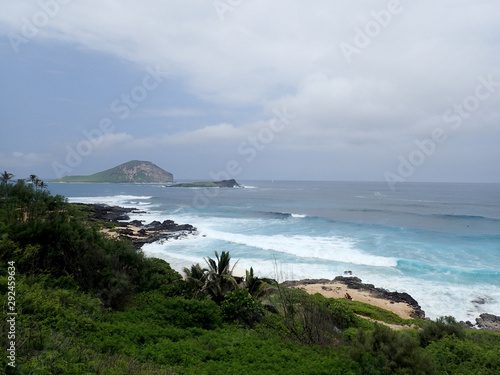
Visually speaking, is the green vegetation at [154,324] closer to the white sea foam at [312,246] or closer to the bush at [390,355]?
the bush at [390,355]

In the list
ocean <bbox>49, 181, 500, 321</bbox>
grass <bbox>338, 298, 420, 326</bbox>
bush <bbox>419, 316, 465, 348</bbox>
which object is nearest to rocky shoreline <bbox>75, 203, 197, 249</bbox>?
ocean <bbox>49, 181, 500, 321</bbox>

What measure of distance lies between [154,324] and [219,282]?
4.91m

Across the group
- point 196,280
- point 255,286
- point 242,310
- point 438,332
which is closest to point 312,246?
point 255,286

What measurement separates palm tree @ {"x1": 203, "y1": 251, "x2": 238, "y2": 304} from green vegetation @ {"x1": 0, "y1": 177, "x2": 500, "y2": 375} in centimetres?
5

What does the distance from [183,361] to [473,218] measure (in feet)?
210

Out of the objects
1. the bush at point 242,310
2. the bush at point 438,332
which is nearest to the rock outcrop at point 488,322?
the bush at point 438,332

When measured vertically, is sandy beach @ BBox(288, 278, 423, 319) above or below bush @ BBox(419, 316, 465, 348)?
below

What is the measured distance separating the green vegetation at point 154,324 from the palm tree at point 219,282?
0.05 metres

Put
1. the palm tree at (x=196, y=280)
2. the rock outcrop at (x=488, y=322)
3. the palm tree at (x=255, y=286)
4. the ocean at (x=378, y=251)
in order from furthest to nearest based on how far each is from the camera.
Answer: the ocean at (x=378, y=251) < the rock outcrop at (x=488, y=322) < the palm tree at (x=196, y=280) < the palm tree at (x=255, y=286)

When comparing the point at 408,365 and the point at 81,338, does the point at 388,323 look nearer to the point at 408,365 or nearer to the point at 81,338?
the point at 408,365

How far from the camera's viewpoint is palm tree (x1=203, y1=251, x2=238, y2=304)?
47.2ft

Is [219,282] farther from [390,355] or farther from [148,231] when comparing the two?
[148,231]

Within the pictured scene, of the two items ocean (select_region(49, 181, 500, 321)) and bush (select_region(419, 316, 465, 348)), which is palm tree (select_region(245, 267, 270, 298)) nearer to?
ocean (select_region(49, 181, 500, 321))

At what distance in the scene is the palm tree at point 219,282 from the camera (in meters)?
14.4
